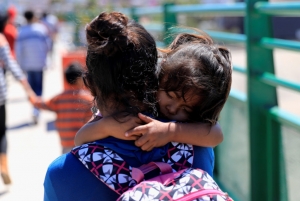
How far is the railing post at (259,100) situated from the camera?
134 inches

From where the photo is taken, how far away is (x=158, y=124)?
1.64m

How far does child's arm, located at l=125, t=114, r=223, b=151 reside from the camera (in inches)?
63.2

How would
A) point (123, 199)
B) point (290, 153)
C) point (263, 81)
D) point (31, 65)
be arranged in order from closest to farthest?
point (123, 199) → point (290, 153) → point (263, 81) → point (31, 65)

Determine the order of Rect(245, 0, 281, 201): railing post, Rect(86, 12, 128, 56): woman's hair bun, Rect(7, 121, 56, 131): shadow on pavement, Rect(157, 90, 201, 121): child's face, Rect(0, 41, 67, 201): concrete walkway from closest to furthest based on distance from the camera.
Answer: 1. Rect(86, 12, 128, 56): woman's hair bun
2. Rect(157, 90, 201, 121): child's face
3. Rect(245, 0, 281, 201): railing post
4. Rect(0, 41, 67, 201): concrete walkway
5. Rect(7, 121, 56, 131): shadow on pavement

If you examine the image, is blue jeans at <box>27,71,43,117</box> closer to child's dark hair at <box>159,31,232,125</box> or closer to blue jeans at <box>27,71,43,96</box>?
blue jeans at <box>27,71,43,96</box>

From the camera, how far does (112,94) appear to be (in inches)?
64.2

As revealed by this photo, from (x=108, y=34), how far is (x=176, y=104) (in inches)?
12.6

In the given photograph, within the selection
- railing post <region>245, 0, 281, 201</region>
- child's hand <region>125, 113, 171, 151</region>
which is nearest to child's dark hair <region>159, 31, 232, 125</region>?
child's hand <region>125, 113, 171, 151</region>

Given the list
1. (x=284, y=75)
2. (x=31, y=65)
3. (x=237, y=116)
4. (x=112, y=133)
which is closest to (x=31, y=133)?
(x=31, y=65)

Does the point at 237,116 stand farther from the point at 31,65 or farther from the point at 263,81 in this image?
the point at 31,65

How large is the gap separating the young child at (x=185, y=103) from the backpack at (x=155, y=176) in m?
0.05

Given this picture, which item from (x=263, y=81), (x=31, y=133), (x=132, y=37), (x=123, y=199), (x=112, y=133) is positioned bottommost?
(x=31, y=133)

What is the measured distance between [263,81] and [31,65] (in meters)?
6.61

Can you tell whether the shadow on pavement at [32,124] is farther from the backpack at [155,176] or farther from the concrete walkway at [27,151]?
the backpack at [155,176]
